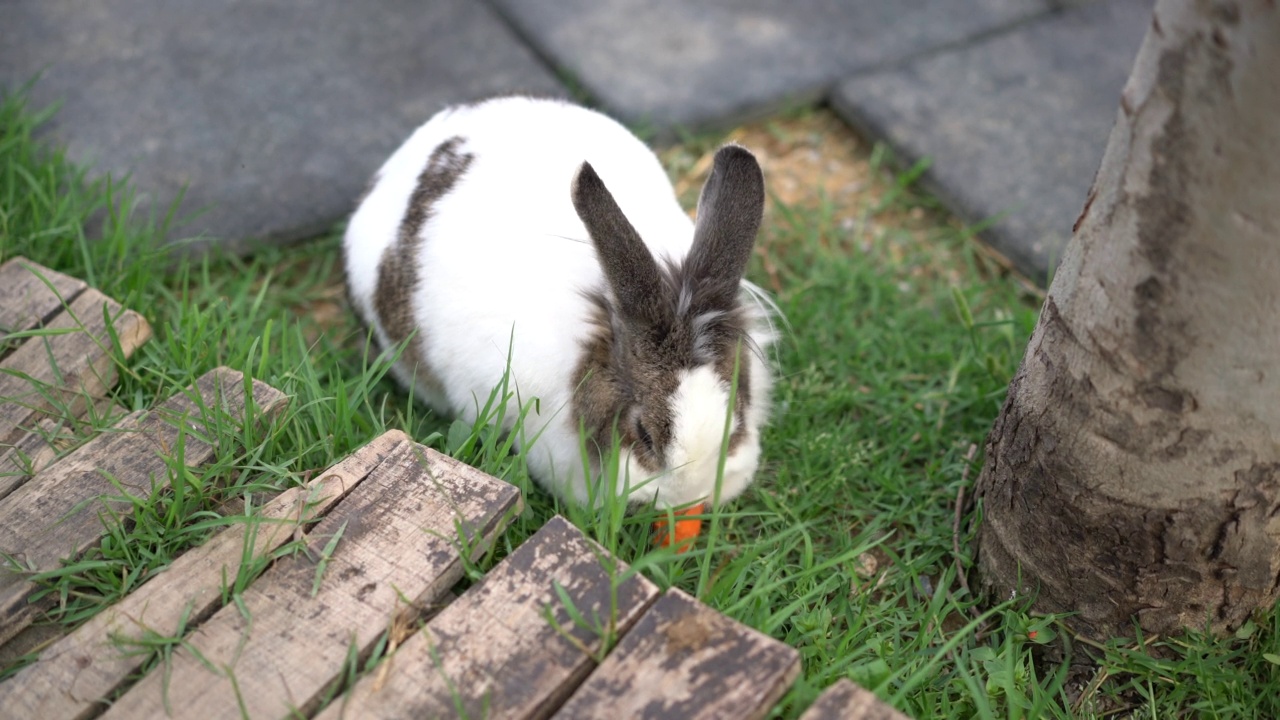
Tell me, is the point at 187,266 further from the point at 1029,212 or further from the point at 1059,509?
the point at 1029,212

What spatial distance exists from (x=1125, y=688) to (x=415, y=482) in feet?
5.49

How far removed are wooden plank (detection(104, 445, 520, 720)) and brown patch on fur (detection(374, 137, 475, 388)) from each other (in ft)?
2.02

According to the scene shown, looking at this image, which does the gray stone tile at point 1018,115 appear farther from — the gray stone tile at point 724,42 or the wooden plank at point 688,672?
the wooden plank at point 688,672

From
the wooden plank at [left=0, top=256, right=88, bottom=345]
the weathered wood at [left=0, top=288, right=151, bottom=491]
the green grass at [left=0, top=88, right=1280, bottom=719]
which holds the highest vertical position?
the wooden plank at [left=0, top=256, right=88, bottom=345]

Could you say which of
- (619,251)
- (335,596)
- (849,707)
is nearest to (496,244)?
(619,251)

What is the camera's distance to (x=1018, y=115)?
429 centimetres

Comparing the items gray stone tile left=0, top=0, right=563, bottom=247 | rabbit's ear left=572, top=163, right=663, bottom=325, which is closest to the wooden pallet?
rabbit's ear left=572, top=163, right=663, bottom=325

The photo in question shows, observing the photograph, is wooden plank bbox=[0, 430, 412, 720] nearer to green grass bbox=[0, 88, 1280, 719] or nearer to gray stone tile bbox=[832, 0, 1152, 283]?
green grass bbox=[0, 88, 1280, 719]

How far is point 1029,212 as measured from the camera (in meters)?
3.93

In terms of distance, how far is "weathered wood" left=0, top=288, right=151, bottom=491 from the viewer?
108 inches

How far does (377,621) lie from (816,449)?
4.55 feet

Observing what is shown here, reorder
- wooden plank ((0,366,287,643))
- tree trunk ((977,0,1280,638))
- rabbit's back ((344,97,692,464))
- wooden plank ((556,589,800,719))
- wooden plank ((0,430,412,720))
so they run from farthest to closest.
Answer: rabbit's back ((344,97,692,464)) → wooden plank ((0,366,287,643)) → wooden plank ((0,430,412,720)) → wooden plank ((556,589,800,719)) → tree trunk ((977,0,1280,638))

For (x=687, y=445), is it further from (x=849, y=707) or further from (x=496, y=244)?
(x=496, y=244)

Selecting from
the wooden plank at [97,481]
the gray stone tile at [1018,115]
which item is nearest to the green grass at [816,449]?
the wooden plank at [97,481]
